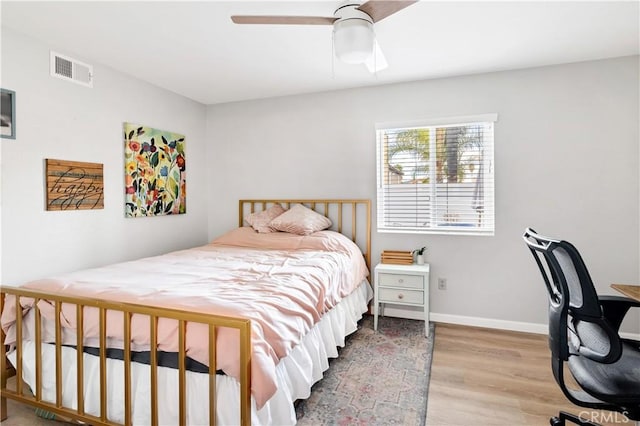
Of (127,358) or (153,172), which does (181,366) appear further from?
(153,172)

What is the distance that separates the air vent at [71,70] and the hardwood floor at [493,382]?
11.5 ft

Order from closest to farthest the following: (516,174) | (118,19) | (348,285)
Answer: (118,19) → (348,285) → (516,174)

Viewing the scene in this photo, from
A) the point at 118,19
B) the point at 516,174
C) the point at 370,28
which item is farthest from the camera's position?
the point at 516,174

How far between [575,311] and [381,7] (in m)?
1.64

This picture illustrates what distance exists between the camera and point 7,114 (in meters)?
2.29

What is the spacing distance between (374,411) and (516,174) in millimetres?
2398

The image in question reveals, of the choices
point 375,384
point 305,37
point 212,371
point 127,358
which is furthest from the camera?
point 305,37

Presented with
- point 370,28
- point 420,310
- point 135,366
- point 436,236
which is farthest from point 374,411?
point 370,28

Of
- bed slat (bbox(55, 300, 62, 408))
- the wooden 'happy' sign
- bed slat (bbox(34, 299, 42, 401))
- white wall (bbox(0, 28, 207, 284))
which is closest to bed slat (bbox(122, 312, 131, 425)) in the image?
bed slat (bbox(55, 300, 62, 408))

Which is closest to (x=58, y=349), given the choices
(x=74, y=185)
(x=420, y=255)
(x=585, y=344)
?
(x=74, y=185)

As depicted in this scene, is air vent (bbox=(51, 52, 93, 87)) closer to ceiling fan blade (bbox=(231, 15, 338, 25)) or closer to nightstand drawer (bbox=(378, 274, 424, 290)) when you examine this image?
ceiling fan blade (bbox=(231, 15, 338, 25))

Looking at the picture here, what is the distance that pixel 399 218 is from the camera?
353 cm

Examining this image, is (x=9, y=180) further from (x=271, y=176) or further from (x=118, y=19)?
(x=271, y=176)

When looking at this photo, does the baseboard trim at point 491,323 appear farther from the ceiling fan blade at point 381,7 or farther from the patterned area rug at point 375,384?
the ceiling fan blade at point 381,7
